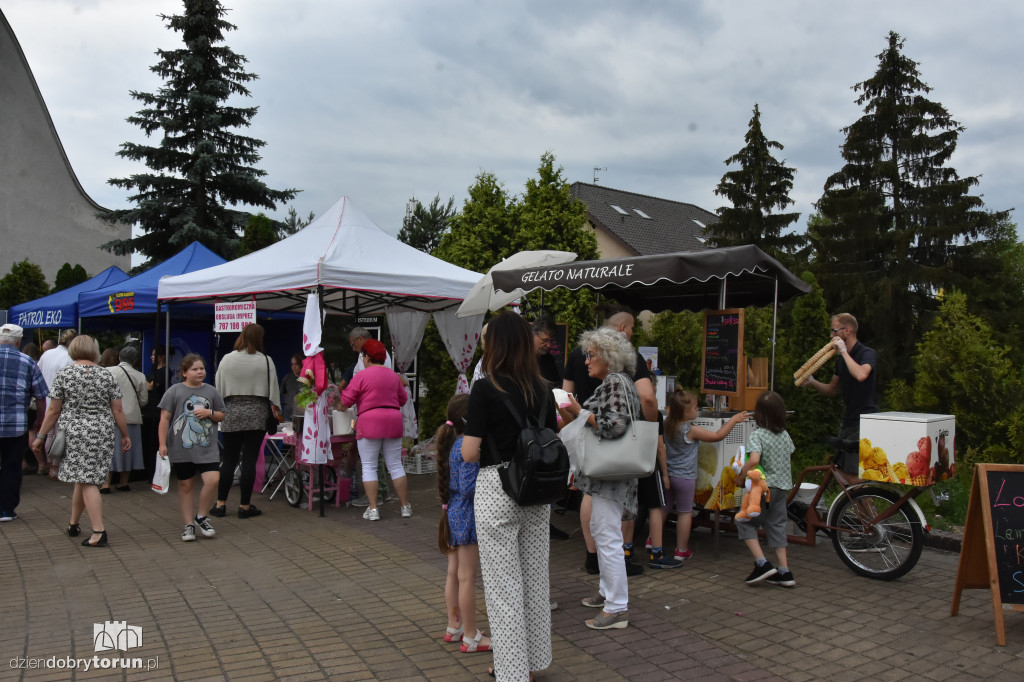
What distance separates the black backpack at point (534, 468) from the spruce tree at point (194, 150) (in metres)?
22.0

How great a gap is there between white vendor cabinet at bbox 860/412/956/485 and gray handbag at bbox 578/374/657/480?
72.5 inches

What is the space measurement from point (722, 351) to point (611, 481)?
290 centimetres

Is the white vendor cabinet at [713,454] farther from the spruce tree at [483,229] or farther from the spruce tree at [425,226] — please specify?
the spruce tree at [425,226]

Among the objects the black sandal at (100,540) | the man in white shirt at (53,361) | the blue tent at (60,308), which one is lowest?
the black sandal at (100,540)

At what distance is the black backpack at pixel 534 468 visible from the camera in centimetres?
350

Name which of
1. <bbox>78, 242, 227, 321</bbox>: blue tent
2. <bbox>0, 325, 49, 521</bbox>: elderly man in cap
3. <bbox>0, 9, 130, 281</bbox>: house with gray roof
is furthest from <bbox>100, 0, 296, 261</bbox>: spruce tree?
<bbox>0, 325, 49, 521</bbox>: elderly man in cap

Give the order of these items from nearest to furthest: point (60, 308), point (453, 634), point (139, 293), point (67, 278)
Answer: point (453, 634) → point (139, 293) → point (60, 308) → point (67, 278)

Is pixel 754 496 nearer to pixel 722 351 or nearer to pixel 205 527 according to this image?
pixel 722 351

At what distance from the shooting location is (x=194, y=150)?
24.1 metres

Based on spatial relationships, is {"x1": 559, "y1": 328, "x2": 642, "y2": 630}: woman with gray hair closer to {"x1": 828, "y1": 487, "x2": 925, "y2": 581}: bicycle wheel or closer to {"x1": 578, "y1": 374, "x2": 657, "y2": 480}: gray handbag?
{"x1": 578, "y1": 374, "x2": 657, "y2": 480}: gray handbag

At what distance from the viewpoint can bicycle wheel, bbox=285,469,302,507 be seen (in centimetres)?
838

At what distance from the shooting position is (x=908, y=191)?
26734mm

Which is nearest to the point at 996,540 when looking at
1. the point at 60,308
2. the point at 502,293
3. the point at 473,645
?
the point at 473,645

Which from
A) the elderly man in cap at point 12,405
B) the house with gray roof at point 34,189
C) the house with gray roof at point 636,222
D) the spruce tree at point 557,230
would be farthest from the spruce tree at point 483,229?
the house with gray roof at point 34,189
